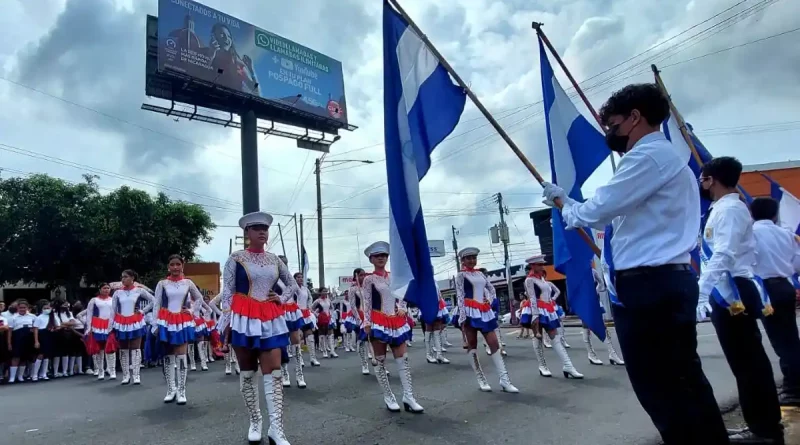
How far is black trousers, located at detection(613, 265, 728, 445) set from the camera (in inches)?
105

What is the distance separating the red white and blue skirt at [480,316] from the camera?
8.14m

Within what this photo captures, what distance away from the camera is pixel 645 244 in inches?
111

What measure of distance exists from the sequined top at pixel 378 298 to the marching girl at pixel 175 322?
3.05 m

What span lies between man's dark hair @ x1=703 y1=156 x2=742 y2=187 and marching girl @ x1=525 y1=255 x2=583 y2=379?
5024mm

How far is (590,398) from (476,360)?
1.73 meters

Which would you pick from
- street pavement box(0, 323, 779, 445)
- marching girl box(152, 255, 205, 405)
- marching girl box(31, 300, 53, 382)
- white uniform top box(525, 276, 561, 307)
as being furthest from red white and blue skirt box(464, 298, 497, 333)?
marching girl box(31, 300, 53, 382)

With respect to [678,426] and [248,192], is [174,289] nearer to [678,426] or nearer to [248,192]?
[678,426]

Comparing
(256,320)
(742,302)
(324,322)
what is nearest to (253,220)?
(256,320)

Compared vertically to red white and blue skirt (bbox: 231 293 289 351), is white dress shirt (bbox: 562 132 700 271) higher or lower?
higher

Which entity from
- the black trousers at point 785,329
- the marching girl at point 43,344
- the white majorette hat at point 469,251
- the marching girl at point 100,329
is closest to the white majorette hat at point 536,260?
the white majorette hat at point 469,251

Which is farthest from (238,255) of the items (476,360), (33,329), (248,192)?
(248,192)

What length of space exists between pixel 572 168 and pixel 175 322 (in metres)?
6.51

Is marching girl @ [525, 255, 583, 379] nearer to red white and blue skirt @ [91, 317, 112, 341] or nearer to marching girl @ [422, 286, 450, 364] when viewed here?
marching girl @ [422, 286, 450, 364]

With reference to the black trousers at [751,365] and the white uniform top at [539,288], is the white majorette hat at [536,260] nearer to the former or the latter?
the white uniform top at [539,288]
